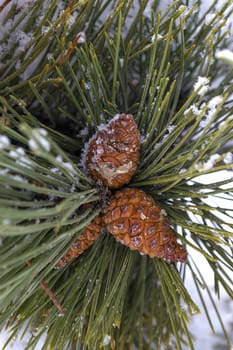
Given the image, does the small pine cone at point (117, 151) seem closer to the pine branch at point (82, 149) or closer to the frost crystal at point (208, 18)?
the pine branch at point (82, 149)

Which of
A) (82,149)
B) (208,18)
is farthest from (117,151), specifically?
(208,18)

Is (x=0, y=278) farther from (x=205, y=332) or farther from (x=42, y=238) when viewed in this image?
(x=205, y=332)

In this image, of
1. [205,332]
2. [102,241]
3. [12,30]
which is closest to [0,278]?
[102,241]

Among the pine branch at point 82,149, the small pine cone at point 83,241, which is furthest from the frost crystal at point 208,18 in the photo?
the small pine cone at point 83,241

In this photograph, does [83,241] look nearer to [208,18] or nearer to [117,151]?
[117,151]

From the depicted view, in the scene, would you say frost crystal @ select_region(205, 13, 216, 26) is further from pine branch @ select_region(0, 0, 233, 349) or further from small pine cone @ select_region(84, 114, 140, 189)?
small pine cone @ select_region(84, 114, 140, 189)

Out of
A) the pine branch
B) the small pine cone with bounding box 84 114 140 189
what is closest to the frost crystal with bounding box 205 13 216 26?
the pine branch
